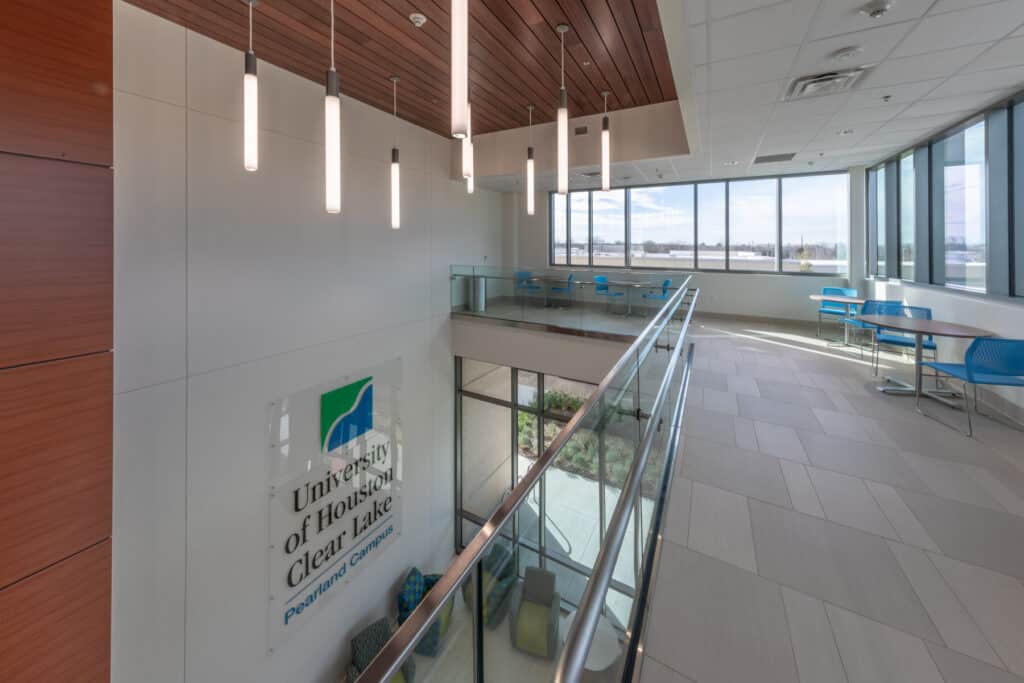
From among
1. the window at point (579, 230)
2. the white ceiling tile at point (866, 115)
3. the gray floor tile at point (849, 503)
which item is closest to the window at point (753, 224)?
the window at point (579, 230)

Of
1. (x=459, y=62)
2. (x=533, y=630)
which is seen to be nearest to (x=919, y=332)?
(x=459, y=62)

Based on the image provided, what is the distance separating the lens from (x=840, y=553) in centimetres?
224

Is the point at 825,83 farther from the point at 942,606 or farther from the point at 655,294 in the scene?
the point at 942,606

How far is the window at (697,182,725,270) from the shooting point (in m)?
9.78

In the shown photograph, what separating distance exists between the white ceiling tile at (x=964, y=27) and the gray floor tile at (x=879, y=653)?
3.79 m

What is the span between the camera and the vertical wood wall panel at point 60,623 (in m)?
2.17

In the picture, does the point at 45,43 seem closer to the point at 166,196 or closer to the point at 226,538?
the point at 166,196

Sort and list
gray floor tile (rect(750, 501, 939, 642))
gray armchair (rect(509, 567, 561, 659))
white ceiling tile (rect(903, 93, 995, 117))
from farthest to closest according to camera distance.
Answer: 1. white ceiling tile (rect(903, 93, 995, 117))
2. gray floor tile (rect(750, 501, 939, 642))
3. gray armchair (rect(509, 567, 561, 659))

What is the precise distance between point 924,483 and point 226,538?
20.1ft

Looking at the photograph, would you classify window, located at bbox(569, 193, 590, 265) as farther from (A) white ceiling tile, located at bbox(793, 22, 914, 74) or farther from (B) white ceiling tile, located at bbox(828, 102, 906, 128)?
(A) white ceiling tile, located at bbox(793, 22, 914, 74)

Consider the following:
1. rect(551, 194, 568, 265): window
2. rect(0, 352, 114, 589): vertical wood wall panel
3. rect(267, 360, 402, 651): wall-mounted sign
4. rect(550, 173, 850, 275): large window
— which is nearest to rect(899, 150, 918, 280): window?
rect(550, 173, 850, 275): large window

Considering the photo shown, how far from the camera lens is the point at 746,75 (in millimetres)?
3801

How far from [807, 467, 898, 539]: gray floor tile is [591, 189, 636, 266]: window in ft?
28.0

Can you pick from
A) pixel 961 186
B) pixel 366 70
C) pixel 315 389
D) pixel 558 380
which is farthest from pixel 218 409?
pixel 961 186
